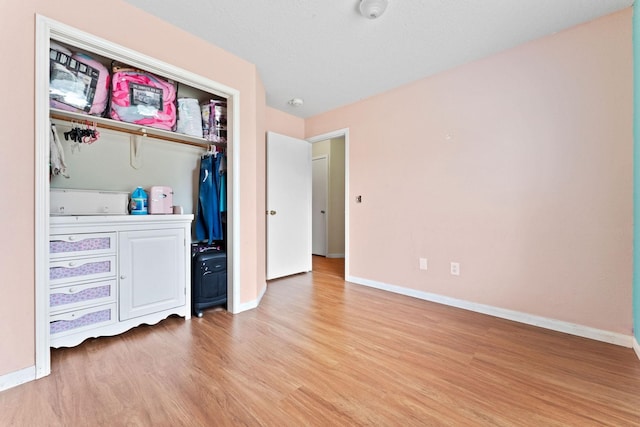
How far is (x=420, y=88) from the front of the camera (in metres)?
2.78

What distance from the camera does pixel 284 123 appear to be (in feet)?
12.4

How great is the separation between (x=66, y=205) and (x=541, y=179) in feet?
11.8

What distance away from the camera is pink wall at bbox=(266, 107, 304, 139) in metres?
3.59

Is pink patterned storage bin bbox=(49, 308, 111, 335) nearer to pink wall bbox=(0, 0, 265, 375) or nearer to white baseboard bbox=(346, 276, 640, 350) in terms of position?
pink wall bbox=(0, 0, 265, 375)

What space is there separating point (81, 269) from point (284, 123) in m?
2.84

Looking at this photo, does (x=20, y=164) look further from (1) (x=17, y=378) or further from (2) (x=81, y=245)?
(1) (x=17, y=378)

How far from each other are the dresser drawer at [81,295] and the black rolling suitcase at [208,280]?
58 cm

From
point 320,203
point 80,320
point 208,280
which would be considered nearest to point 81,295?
point 80,320

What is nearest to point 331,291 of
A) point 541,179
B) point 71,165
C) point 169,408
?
point 169,408

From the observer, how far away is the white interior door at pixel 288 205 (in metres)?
3.46

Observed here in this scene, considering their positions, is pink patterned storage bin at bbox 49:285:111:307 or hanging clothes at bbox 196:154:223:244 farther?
hanging clothes at bbox 196:154:223:244

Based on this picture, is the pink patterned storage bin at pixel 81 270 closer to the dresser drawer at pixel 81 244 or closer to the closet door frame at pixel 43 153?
the dresser drawer at pixel 81 244

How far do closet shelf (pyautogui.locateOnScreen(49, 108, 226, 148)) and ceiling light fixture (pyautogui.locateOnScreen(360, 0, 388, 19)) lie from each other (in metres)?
1.69

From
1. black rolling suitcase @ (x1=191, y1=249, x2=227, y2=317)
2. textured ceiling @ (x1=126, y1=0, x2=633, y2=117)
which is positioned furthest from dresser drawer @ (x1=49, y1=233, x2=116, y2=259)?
textured ceiling @ (x1=126, y1=0, x2=633, y2=117)
